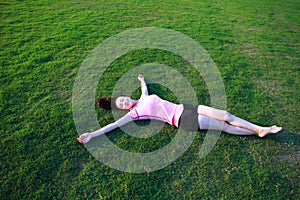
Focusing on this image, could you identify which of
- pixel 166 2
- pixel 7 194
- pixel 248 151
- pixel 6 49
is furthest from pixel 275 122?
pixel 166 2

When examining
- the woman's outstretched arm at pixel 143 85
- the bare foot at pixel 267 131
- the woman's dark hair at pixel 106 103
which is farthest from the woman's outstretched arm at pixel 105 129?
the bare foot at pixel 267 131

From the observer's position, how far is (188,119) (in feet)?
15.8

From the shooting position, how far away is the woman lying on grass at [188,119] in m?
4.80

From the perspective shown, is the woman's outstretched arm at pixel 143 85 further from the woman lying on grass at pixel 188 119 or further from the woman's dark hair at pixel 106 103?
the woman's dark hair at pixel 106 103

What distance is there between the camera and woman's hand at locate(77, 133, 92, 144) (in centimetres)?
463

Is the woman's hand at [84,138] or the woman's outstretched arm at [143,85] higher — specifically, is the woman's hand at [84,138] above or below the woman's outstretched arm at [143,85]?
below

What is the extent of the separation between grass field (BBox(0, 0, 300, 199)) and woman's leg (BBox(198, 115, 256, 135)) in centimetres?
13

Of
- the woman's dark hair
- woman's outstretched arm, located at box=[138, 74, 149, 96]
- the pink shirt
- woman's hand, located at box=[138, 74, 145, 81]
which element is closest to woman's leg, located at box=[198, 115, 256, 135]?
the pink shirt

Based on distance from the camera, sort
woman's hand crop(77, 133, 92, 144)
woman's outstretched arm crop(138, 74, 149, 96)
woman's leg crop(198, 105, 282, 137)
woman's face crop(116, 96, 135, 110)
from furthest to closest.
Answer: woman's outstretched arm crop(138, 74, 149, 96) → woman's face crop(116, 96, 135, 110) → woman's leg crop(198, 105, 282, 137) → woman's hand crop(77, 133, 92, 144)

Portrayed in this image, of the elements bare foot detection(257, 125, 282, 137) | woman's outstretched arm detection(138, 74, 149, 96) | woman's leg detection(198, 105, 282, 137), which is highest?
woman's outstretched arm detection(138, 74, 149, 96)

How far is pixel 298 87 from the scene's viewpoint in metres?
6.45

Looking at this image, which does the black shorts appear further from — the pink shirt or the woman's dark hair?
the woman's dark hair

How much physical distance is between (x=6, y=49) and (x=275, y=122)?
7056 millimetres

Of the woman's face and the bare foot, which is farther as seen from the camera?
the woman's face
